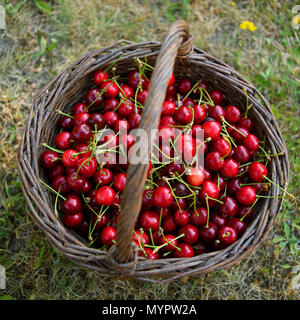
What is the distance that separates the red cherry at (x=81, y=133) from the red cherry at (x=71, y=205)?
278 mm

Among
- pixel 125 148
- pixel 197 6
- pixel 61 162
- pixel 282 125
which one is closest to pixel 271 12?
pixel 197 6

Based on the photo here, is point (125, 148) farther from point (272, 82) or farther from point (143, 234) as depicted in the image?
point (272, 82)

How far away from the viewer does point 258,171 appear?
5.42 ft

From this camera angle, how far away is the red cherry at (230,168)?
167 centimetres

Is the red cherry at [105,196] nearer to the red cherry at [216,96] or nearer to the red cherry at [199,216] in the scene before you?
the red cherry at [199,216]

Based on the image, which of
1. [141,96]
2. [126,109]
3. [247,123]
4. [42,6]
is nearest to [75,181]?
[126,109]

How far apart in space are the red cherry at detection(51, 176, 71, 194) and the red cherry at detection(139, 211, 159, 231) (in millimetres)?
383

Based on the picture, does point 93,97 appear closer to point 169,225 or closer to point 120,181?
point 120,181

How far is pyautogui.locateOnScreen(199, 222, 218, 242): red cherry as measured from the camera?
1.62 meters

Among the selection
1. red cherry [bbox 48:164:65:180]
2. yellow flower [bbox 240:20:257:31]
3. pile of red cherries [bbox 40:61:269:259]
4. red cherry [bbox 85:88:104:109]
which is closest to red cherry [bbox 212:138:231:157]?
pile of red cherries [bbox 40:61:269:259]

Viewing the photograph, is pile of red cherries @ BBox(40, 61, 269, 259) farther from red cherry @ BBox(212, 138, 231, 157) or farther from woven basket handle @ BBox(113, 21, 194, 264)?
woven basket handle @ BBox(113, 21, 194, 264)

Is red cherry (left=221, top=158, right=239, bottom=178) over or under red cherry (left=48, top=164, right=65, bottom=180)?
over

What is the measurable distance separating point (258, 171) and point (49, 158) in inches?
38.7

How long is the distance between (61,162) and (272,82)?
62.3 inches
